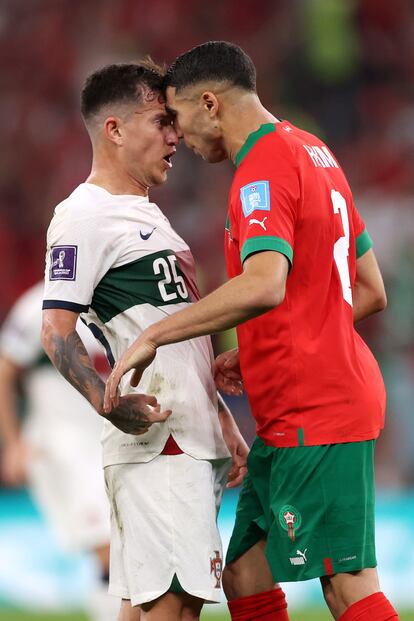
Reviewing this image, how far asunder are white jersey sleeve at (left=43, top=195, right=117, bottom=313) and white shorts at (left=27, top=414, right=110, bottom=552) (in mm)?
2521

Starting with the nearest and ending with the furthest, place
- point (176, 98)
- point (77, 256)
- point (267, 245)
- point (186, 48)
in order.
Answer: point (267, 245)
point (77, 256)
point (176, 98)
point (186, 48)

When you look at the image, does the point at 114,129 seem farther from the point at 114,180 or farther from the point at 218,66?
the point at 218,66

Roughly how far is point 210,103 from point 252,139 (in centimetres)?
18

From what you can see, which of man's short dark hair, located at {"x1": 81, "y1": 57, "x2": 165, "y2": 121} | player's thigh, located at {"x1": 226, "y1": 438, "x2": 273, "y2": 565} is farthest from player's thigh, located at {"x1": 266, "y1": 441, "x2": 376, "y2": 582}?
man's short dark hair, located at {"x1": 81, "y1": 57, "x2": 165, "y2": 121}

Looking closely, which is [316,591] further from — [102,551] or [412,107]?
[412,107]

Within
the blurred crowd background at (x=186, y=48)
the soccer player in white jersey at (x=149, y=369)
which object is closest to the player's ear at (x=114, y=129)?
the soccer player in white jersey at (x=149, y=369)

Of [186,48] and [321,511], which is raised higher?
[186,48]

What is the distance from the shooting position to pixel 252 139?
11.8 feet

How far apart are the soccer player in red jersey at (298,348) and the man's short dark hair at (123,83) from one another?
0.12 metres

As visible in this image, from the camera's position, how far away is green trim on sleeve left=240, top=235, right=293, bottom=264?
3277mm

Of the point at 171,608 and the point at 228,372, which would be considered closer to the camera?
the point at 171,608

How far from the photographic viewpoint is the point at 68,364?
3.57 meters

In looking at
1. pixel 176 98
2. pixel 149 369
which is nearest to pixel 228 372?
pixel 149 369

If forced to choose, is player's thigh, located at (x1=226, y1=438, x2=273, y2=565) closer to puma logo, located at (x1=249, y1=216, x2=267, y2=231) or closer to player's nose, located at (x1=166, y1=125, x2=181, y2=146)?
puma logo, located at (x1=249, y1=216, x2=267, y2=231)
